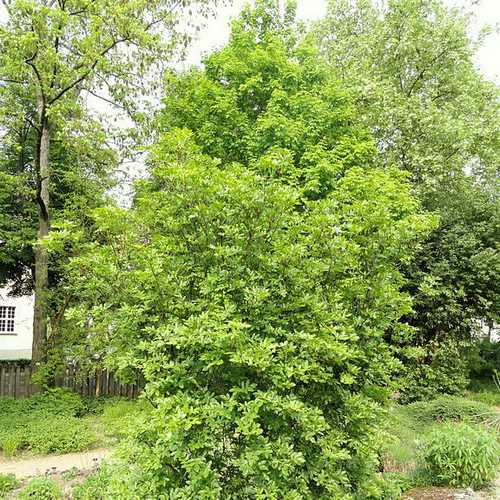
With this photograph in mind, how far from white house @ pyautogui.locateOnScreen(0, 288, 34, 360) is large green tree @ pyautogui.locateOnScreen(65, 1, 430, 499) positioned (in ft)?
67.4

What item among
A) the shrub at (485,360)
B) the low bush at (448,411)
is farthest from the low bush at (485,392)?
the low bush at (448,411)

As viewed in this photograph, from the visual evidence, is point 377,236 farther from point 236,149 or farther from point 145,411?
point 236,149

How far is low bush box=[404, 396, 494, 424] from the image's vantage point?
9.01 metres

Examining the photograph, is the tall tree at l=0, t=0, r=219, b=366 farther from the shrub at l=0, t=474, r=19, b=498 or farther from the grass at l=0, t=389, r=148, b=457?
the shrub at l=0, t=474, r=19, b=498

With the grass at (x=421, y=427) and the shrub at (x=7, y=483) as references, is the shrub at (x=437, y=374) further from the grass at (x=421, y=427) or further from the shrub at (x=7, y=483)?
the shrub at (x=7, y=483)

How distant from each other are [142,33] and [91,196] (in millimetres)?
3765

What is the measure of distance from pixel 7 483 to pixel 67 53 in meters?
8.05

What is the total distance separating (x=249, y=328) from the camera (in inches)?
134

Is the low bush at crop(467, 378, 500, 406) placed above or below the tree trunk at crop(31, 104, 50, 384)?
below

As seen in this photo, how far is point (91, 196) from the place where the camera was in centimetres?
1105

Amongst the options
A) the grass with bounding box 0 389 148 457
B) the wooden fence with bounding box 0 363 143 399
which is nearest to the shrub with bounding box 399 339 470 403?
the grass with bounding box 0 389 148 457

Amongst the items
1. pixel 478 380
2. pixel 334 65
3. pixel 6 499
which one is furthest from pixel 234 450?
pixel 478 380

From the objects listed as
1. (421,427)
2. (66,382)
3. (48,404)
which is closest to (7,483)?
(48,404)

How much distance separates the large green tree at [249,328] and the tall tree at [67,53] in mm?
6125
